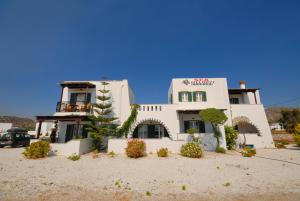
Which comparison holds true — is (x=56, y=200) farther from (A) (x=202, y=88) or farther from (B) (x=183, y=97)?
(A) (x=202, y=88)

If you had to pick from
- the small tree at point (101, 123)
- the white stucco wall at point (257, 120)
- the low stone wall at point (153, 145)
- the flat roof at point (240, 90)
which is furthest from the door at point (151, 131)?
the flat roof at point (240, 90)

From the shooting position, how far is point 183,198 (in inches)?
212

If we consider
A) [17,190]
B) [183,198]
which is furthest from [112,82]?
[183,198]

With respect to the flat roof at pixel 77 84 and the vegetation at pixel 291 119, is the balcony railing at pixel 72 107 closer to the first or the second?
the flat roof at pixel 77 84

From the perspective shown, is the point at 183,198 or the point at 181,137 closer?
the point at 183,198

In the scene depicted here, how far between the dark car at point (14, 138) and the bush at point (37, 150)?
29.7 feet

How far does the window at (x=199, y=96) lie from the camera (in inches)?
773

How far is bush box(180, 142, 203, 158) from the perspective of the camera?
12.9 meters

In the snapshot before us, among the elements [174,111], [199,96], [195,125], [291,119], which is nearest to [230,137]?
[195,125]

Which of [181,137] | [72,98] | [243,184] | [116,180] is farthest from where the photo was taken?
[72,98]

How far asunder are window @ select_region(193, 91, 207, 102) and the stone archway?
18.7 feet

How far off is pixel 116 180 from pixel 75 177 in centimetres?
216

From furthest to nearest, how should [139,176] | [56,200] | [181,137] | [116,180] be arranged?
[181,137]
[139,176]
[116,180]
[56,200]

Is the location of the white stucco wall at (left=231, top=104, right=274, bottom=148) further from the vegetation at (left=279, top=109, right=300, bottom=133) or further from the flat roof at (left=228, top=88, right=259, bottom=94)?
the vegetation at (left=279, top=109, right=300, bottom=133)
